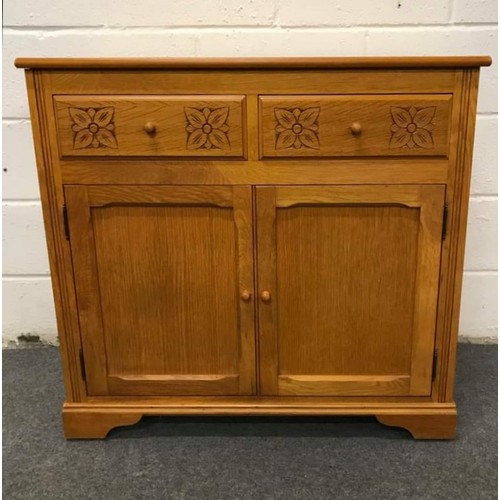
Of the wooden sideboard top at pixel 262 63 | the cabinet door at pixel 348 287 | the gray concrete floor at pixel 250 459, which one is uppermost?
the wooden sideboard top at pixel 262 63

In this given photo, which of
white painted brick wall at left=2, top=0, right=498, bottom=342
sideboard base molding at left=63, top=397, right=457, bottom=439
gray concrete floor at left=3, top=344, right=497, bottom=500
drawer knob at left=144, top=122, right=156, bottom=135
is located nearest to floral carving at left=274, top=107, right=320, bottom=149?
drawer knob at left=144, top=122, right=156, bottom=135

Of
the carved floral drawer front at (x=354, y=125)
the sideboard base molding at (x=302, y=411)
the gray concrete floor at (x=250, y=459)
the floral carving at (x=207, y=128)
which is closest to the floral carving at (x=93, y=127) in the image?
the floral carving at (x=207, y=128)

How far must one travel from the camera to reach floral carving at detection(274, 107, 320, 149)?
1143 millimetres

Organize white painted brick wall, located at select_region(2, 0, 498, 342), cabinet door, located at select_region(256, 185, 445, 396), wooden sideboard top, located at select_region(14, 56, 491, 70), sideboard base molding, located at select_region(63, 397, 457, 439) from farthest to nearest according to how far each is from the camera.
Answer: white painted brick wall, located at select_region(2, 0, 498, 342)
sideboard base molding, located at select_region(63, 397, 457, 439)
cabinet door, located at select_region(256, 185, 445, 396)
wooden sideboard top, located at select_region(14, 56, 491, 70)

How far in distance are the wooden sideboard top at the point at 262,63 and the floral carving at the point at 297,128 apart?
0.09m

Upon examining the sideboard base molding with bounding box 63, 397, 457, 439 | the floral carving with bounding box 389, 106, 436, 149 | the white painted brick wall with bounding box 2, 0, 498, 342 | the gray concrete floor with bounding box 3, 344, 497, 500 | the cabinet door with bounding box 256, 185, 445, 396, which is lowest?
the gray concrete floor with bounding box 3, 344, 497, 500

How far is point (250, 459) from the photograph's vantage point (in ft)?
4.28

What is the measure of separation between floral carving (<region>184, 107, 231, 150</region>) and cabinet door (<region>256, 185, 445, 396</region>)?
14cm

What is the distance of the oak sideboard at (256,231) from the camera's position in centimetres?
113

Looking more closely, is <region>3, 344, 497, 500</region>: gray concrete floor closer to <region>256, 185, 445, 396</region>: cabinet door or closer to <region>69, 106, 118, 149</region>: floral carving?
<region>256, 185, 445, 396</region>: cabinet door
